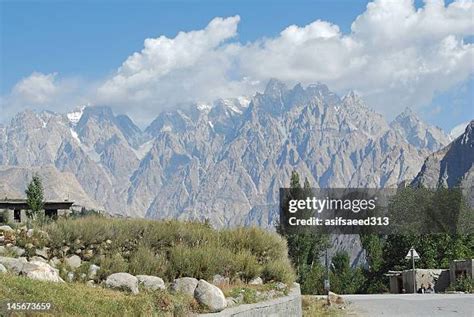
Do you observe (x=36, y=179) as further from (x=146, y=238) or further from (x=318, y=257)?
(x=146, y=238)

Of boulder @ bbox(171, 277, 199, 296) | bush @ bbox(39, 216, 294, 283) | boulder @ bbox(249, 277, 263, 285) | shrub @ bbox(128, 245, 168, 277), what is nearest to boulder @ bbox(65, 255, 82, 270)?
bush @ bbox(39, 216, 294, 283)

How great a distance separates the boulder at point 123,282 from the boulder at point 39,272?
3.29 feet

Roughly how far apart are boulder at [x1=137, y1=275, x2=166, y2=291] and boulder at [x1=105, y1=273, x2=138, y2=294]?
225 mm

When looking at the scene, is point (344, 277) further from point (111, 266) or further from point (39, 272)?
point (39, 272)

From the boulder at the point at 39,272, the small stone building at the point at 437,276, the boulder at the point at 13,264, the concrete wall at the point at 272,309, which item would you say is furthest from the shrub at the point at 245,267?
the small stone building at the point at 437,276

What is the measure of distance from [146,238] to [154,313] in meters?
6.77

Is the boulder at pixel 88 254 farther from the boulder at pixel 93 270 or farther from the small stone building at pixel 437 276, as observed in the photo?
the small stone building at pixel 437 276

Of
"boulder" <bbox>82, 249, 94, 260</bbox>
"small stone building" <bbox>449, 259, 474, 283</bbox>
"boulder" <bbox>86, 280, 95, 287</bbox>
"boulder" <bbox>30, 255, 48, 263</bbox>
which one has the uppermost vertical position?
"boulder" <bbox>82, 249, 94, 260</bbox>

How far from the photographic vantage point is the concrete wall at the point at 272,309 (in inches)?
482

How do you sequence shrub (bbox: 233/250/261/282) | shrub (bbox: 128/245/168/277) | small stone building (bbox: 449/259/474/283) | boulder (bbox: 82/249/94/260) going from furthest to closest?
1. small stone building (bbox: 449/259/474/283)
2. boulder (bbox: 82/249/94/260)
3. shrub (bbox: 233/250/261/282)
4. shrub (bbox: 128/245/168/277)

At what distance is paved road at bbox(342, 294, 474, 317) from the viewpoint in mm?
21859

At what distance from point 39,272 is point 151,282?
2358 mm

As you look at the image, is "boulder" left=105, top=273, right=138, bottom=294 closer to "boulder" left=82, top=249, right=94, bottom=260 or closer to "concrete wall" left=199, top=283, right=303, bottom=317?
"concrete wall" left=199, top=283, right=303, bottom=317

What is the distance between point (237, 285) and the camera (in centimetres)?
1520
